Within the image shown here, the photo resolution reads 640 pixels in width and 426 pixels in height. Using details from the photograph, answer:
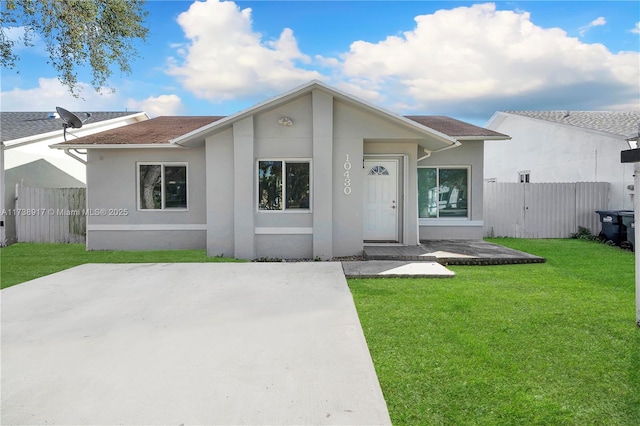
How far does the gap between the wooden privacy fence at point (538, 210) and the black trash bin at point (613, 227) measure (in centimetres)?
113

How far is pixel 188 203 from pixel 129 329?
6.84 metres

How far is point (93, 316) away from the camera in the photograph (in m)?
5.26

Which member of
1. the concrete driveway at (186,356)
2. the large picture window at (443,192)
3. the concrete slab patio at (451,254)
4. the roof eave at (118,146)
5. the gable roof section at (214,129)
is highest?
the gable roof section at (214,129)

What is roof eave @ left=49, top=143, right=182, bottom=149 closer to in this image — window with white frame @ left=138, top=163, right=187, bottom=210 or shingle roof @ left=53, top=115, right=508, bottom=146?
shingle roof @ left=53, top=115, right=508, bottom=146

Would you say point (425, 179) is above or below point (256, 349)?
above

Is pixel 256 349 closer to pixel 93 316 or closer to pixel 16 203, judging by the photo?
pixel 93 316

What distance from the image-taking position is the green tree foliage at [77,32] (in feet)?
25.0

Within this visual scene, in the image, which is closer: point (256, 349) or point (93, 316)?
point (256, 349)

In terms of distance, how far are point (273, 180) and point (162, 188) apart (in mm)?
3751

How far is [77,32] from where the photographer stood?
7.80m

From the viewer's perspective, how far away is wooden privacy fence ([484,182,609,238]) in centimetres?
1344

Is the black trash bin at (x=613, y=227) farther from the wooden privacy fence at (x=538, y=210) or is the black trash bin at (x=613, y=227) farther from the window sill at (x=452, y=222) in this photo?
the window sill at (x=452, y=222)

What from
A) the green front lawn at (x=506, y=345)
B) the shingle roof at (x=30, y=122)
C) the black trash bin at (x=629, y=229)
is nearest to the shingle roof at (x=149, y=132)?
the shingle roof at (x=30, y=122)

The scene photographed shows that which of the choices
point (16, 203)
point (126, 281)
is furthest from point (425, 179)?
point (16, 203)
